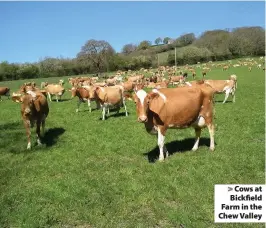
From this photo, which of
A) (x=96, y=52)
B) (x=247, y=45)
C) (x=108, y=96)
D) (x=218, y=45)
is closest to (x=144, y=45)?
(x=218, y=45)

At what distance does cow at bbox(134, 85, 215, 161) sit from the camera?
9.52 m

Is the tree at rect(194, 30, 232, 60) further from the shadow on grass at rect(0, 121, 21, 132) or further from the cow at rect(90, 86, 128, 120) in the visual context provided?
the shadow on grass at rect(0, 121, 21, 132)

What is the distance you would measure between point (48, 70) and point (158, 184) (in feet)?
294

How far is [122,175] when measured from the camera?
9023mm

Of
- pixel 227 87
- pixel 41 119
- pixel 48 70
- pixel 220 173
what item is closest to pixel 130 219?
pixel 220 173

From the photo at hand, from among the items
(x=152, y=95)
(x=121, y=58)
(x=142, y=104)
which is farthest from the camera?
(x=121, y=58)

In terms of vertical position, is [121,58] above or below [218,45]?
below

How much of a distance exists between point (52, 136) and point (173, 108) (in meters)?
6.74

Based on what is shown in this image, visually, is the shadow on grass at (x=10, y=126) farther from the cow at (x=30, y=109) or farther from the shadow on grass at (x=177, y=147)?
the shadow on grass at (x=177, y=147)

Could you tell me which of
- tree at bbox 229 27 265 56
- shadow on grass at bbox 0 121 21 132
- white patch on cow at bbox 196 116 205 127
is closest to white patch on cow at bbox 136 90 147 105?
white patch on cow at bbox 196 116 205 127

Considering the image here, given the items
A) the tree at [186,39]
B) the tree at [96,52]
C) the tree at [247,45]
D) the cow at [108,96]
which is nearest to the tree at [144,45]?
the tree at [186,39]

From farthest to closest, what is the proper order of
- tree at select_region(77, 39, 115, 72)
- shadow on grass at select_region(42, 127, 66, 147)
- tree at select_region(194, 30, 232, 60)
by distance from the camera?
tree at select_region(194, 30, 232, 60), tree at select_region(77, 39, 115, 72), shadow on grass at select_region(42, 127, 66, 147)

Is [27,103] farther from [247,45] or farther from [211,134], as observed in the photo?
[247,45]

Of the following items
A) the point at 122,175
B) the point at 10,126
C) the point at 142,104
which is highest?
the point at 142,104
